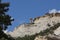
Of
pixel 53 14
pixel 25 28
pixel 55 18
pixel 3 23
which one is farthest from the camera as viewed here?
pixel 53 14

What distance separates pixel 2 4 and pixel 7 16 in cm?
184

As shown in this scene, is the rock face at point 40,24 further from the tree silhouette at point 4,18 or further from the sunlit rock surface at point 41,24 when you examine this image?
the tree silhouette at point 4,18

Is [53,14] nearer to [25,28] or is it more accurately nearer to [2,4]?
[25,28]

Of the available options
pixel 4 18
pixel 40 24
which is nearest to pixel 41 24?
pixel 40 24

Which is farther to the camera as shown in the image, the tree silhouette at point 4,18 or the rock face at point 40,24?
the rock face at point 40,24

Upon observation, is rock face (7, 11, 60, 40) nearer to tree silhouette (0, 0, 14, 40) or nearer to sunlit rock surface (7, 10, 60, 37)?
sunlit rock surface (7, 10, 60, 37)

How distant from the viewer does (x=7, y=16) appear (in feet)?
121

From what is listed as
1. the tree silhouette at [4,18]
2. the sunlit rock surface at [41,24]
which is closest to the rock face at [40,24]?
the sunlit rock surface at [41,24]

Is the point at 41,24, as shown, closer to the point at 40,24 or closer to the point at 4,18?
the point at 40,24

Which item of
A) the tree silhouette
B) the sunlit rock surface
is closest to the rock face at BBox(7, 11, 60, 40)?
the sunlit rock surface

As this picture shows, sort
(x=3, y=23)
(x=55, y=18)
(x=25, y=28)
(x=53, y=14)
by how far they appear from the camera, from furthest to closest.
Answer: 1. (x=53, y=14)
2. (x=55, y=18)
3. (x=25, y=28)
4. (x=3, y=23)

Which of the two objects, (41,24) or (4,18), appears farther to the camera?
(41,24)

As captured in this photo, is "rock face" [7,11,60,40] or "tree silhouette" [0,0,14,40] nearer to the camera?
"tree silhouette" [0,0,14,40]

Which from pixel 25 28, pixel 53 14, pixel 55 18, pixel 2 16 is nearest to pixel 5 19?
pixel 2 16
